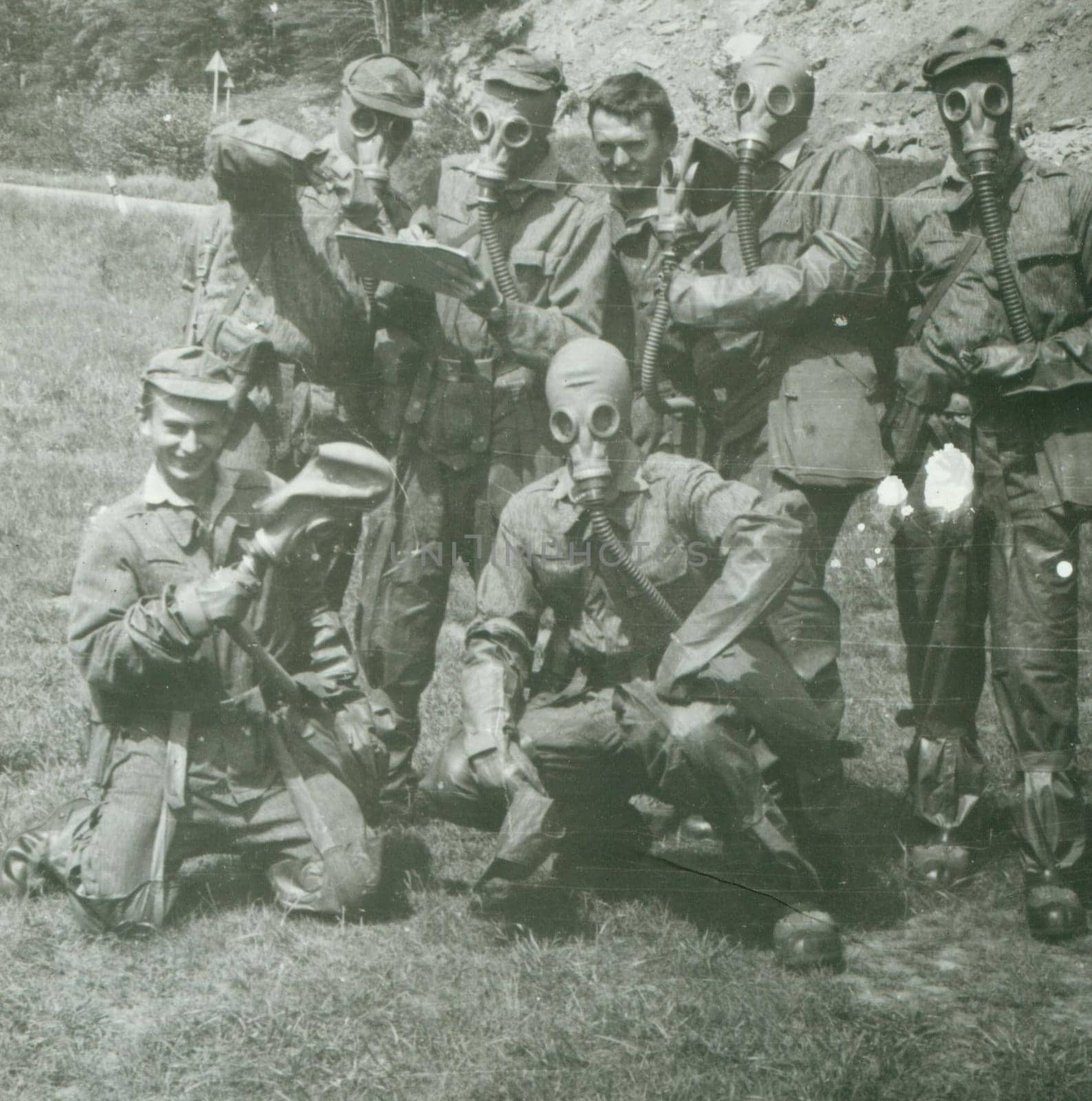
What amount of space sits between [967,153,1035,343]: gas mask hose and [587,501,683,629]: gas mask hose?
1331 millimetres

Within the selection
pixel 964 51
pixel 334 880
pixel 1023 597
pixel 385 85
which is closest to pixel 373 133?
pixel 385 85

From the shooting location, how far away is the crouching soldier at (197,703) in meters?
4.21

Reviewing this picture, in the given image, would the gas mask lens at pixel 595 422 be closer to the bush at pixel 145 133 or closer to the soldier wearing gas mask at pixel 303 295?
the soldier wearing gas mask at pixel 303 295

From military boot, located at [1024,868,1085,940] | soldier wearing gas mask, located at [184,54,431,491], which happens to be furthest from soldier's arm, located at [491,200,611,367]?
military boot, located at [1024,868,1085,940]

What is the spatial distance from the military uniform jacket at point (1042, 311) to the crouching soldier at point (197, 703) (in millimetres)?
2173

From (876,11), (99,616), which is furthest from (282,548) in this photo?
(876,11)

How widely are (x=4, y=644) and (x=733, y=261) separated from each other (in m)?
3.66

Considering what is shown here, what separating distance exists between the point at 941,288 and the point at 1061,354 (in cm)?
47

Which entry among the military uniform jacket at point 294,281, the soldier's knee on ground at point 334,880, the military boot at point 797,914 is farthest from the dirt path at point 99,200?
the military boot at point 797,914

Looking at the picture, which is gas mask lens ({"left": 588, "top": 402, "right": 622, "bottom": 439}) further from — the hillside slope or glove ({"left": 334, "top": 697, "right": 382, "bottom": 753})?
the hillside slope

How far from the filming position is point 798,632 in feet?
15.5

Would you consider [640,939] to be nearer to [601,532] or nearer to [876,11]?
[601,532]

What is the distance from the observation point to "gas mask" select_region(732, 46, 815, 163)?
4641mm

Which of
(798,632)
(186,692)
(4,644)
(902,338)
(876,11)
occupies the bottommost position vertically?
(4,644)
